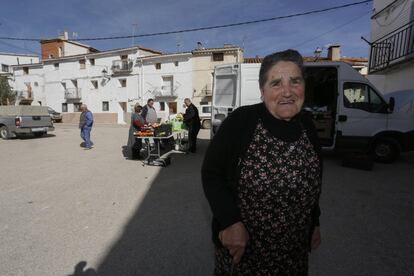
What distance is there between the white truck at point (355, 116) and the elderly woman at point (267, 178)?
611 cm

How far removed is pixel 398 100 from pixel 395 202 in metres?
4.85

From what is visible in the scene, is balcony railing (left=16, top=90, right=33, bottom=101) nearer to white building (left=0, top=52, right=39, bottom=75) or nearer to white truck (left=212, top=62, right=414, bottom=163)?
white building (left=0, top=52, right=39, bottom=75)

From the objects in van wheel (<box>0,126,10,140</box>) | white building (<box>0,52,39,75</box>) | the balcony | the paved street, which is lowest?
the paved street

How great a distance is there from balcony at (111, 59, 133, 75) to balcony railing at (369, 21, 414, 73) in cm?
2655

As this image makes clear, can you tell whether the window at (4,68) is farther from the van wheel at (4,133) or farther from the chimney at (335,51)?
the chimney at (335,51)

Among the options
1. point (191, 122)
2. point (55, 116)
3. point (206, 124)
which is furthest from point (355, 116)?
point (55, 116)

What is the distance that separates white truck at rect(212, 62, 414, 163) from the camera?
7.12 meters

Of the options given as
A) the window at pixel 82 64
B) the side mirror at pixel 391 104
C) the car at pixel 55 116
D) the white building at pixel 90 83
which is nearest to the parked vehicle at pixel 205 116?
the white building at pixel 90 83

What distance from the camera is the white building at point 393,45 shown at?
33.6ft

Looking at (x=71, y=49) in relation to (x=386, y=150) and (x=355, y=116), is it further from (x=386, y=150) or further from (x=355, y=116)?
(x=386, y=150)

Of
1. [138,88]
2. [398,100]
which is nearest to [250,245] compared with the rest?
[398,100]

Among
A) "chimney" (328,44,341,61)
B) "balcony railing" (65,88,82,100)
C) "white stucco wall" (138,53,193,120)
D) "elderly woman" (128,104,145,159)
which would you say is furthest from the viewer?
"balcony railing" (65,88,82,100)

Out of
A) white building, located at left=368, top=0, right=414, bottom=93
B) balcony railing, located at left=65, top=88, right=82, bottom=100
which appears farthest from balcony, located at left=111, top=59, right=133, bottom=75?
white building, located at left=368, top=0, right=414, bottom=93

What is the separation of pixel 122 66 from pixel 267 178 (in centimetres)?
3411
